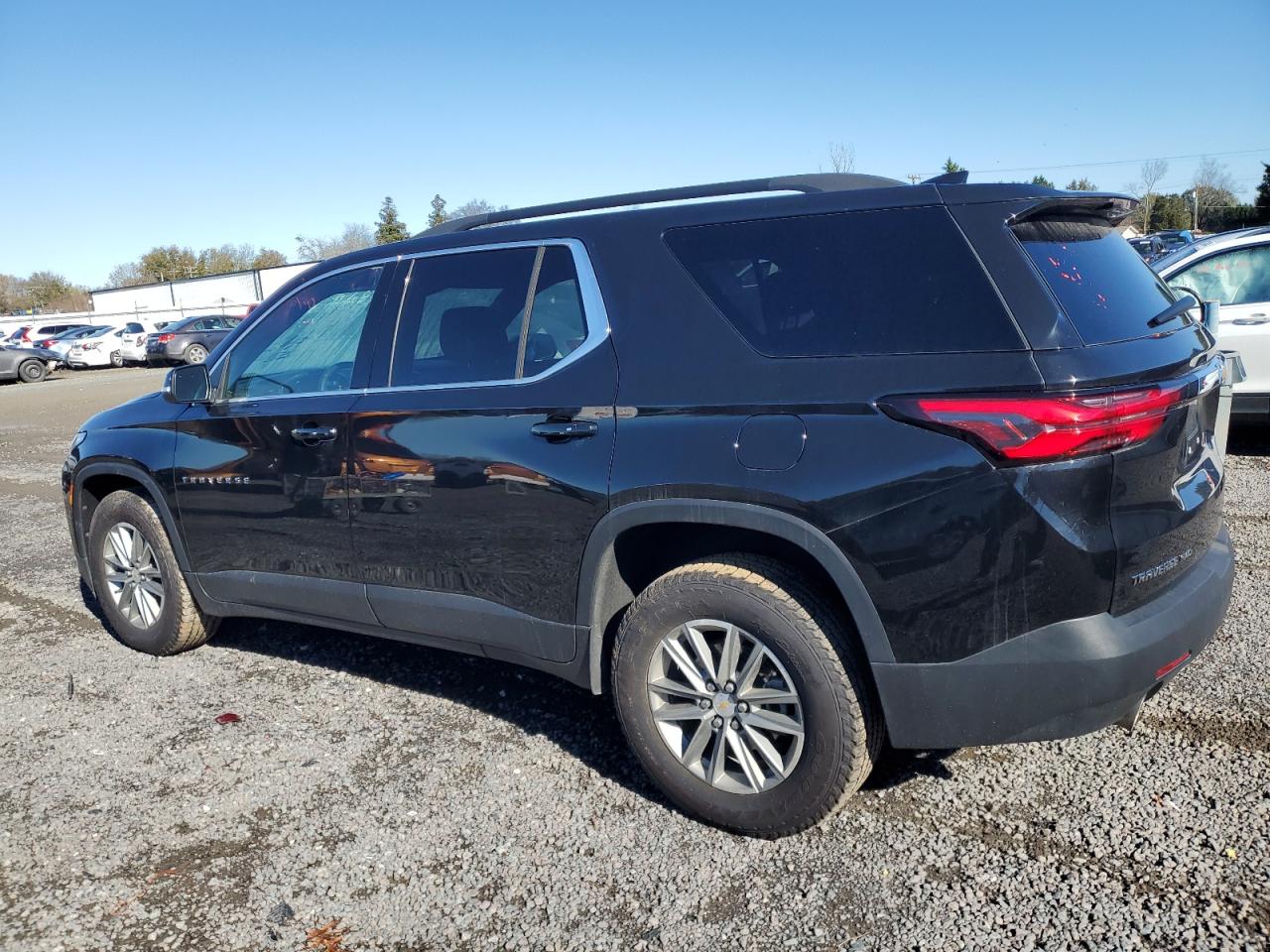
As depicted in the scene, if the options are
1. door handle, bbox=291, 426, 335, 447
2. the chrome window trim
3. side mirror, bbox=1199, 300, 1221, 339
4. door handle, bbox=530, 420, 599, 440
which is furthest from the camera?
door handle, bbox=291, 426, 335, 447

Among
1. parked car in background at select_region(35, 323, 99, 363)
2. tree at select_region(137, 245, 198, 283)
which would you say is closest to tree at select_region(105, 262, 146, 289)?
tree at select_region(137, 245, 198, 283)

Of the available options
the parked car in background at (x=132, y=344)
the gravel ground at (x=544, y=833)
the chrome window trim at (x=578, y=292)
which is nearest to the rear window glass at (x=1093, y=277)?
the chrome window trim at (x=578, y=292)

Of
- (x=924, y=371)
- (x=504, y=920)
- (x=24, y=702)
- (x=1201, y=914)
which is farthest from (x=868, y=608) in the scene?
(x=24, y=702)

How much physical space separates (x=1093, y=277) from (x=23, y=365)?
104ft

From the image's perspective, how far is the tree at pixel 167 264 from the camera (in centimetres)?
9881

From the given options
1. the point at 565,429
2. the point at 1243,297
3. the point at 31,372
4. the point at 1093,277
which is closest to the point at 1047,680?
the point at 1093,277

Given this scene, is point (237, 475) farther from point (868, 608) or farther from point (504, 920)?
point (868, 608)

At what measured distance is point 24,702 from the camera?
14.4ft

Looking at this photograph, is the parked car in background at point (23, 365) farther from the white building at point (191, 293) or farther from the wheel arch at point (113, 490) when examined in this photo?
the white building at point (191, 293)

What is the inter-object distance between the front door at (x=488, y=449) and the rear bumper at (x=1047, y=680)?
1.13 m

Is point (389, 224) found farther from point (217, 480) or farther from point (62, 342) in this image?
point (217, 480)

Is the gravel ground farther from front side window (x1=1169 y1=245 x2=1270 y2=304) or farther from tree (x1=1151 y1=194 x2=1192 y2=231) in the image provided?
tree (x1=1151 y1=194 x2=1192 y2=231)

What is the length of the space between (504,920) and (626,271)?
2003 millimetres

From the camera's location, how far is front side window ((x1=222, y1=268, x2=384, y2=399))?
4.00 meters
